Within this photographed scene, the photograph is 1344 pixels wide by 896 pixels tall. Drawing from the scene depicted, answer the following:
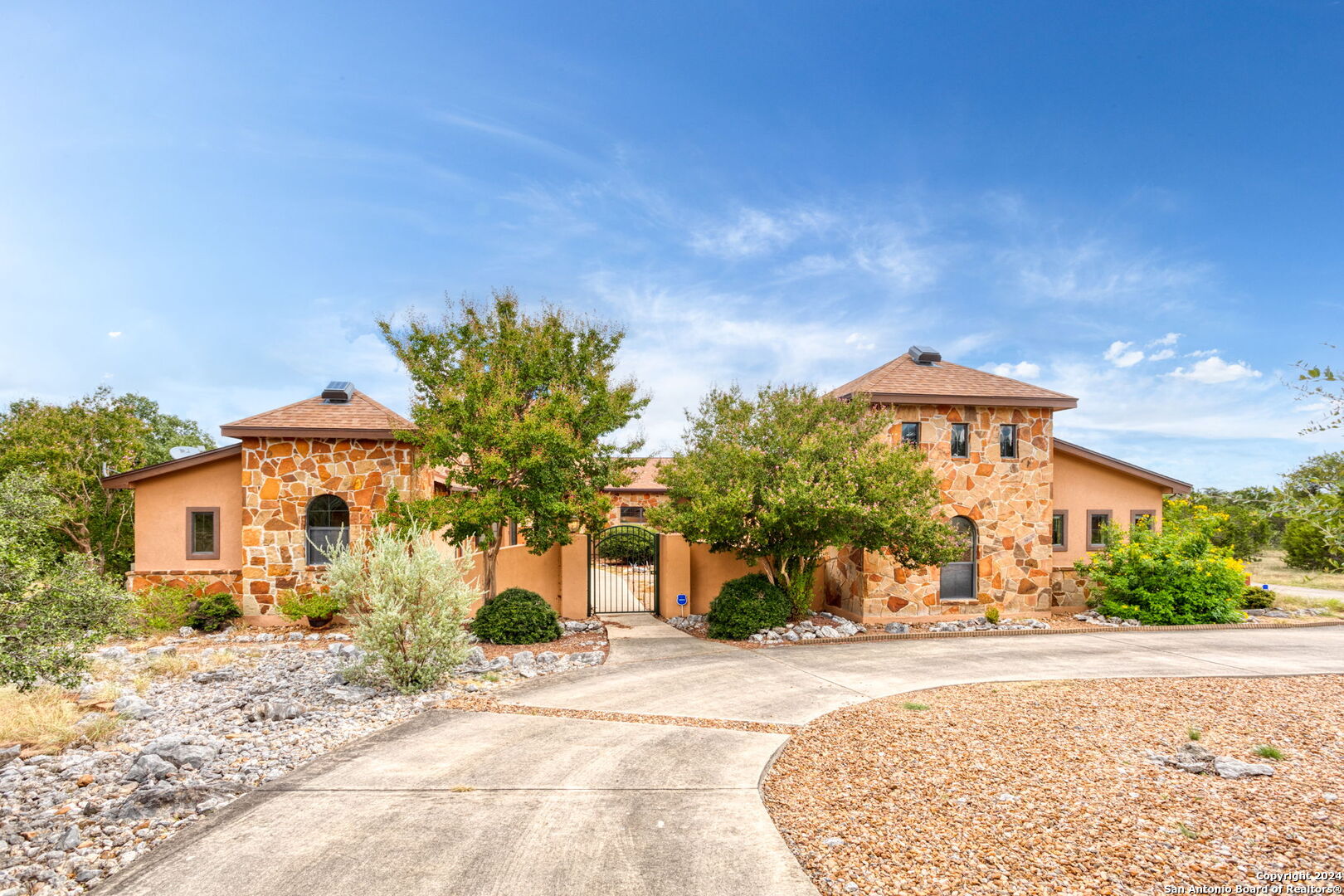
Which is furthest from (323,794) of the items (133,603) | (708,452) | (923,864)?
(708,452)

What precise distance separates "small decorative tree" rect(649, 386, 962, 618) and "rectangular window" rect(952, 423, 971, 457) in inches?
74.9

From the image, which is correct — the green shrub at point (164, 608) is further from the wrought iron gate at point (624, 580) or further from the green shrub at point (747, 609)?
the green shrub at point (747, 609)

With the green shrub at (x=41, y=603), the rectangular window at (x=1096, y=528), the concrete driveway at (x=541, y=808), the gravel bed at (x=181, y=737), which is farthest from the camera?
the rectangular window at (x=1096, y=528)

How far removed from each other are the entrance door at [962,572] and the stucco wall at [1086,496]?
2742 millimetres

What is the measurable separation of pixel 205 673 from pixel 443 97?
11314 mm

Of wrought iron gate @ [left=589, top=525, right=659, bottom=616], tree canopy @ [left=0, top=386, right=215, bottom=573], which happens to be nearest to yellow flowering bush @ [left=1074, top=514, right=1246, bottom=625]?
wrought iron gate @ [left=589, top=525, right=659, bottom=616]

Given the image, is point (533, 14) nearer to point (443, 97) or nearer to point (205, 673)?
point (443, 97)

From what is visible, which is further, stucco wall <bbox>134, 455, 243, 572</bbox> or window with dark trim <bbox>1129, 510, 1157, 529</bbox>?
window with dark trim <bbox>1129, 510, 1157, 529</bbox>

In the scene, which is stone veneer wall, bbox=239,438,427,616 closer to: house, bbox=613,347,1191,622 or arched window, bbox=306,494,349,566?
arched window, bbox=306,494,349,566

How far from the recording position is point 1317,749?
21.2 feet

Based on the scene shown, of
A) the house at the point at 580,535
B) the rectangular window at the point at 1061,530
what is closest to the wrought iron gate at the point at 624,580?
the house at the point at 580,535

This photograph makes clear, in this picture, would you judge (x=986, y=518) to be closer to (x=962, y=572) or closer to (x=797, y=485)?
(x=962, y=572)

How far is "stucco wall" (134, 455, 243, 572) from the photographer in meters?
14.6

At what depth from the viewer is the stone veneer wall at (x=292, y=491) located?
1408cm
